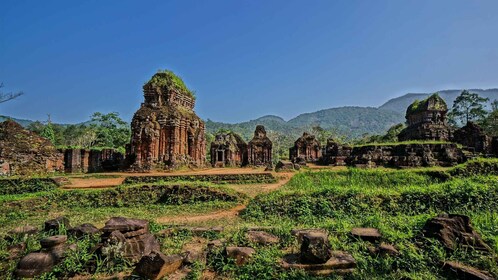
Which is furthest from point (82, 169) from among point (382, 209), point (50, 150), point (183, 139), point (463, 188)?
point (463, 188)

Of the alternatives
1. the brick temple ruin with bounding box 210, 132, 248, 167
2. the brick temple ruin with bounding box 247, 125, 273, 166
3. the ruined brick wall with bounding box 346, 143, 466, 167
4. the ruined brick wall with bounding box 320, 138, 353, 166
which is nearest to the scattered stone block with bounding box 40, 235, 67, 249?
the ruined brick wall with bounding box 346, 143, 466, 167

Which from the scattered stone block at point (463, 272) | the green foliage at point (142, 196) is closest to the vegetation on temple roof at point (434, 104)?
the green foliage at point (142, 196)

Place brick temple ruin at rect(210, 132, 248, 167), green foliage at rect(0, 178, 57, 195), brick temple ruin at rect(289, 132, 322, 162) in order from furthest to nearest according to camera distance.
Answer: brick temple ruin at rect(289, 132, 322, 162), brick temple ruin at rect(210, 132, 248, 167), green foliage at rect(0, 178, 57, 195)

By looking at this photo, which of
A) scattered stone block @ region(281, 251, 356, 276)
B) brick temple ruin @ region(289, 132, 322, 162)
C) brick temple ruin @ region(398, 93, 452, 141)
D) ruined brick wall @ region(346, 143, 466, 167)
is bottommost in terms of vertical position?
scattered stone block @ region(281, 251, 356, 276)

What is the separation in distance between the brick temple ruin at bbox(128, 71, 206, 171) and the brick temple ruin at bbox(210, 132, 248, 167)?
2.93 metres

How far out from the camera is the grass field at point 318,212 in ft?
13.8

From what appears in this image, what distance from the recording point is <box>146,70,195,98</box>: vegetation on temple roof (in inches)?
898

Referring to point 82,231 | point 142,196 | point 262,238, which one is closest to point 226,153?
point 142,196

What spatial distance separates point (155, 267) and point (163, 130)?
18825 millimetres

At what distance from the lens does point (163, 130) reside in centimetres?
2175

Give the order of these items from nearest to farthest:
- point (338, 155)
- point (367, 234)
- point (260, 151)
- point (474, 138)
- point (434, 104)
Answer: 1. point (367, 234)
2. point (338, 155)
3. point (474, 138)
4. point (260, 151)
5. point (434, 104)

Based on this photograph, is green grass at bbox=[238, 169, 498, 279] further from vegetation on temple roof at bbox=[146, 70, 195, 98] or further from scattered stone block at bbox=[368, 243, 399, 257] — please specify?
vegetation on temple roof at bbox=[146, 70, 195, 98]

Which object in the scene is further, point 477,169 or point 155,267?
point 477,169

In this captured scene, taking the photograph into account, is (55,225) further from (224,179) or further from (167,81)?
(167,81)
